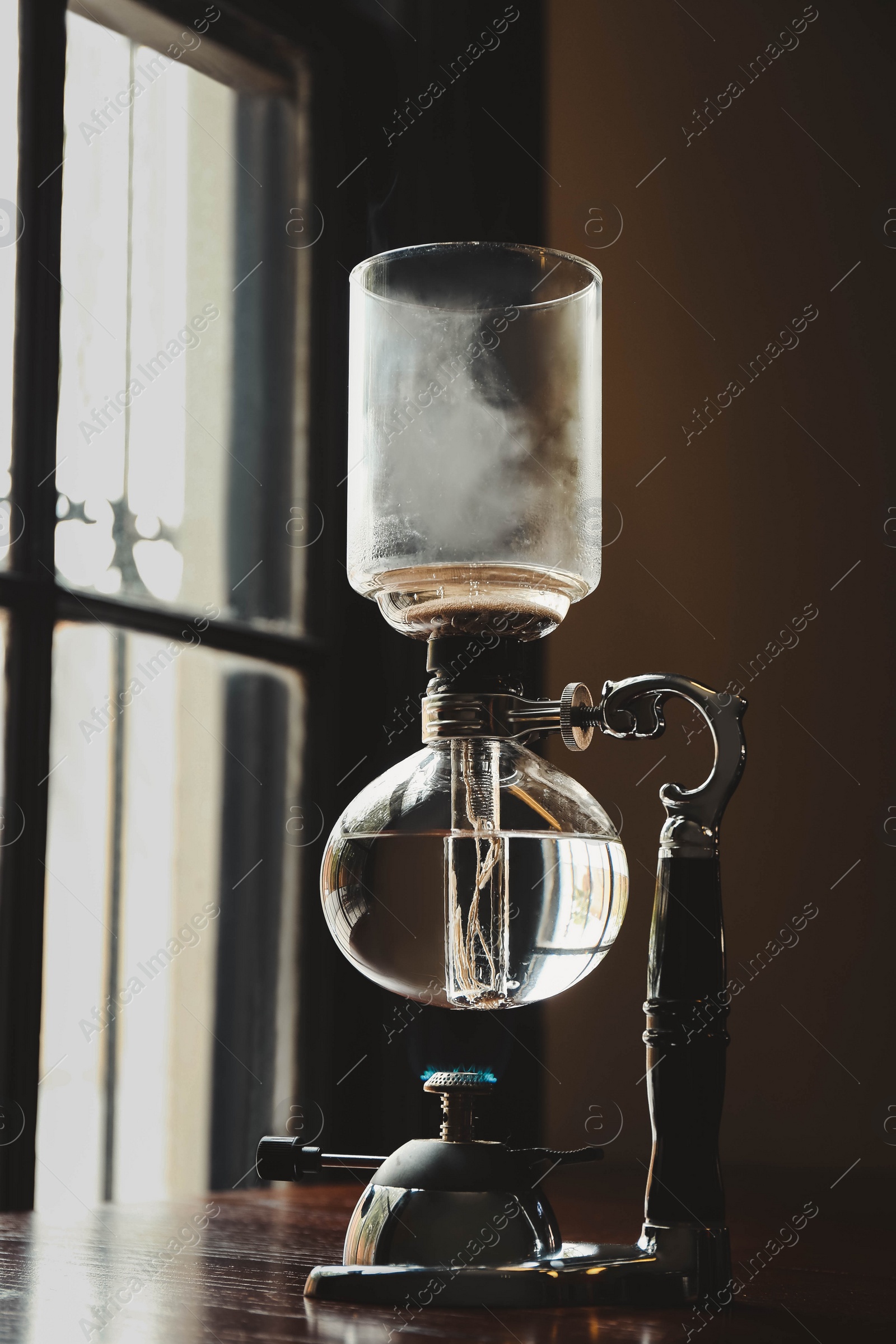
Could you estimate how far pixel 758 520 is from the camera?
6.43ft

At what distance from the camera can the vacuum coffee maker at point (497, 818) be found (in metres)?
0.79

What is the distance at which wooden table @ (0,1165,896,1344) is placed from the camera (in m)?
0.71

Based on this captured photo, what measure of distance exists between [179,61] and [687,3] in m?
0.77

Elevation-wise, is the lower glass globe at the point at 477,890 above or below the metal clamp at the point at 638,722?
below

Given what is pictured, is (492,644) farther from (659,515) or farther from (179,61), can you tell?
(179,61)

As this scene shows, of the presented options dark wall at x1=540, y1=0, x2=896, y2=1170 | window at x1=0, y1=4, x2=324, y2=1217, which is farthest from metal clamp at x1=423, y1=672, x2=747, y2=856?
dark wall at x1=540, y1=0, x2=896, y2=1170

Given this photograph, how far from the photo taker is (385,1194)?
798 mm

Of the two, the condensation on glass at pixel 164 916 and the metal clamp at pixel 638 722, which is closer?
the metal clamp at pixel 638 722

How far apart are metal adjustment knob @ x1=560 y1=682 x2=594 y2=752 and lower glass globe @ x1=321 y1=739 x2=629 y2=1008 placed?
0.13ft

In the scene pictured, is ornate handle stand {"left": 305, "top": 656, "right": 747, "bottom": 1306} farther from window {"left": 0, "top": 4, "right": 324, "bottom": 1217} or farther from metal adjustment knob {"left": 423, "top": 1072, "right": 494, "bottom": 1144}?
window {"left": 0, "top": 4, "right": 324, "bottom": 1217}

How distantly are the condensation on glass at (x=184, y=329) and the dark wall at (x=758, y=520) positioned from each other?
46cm

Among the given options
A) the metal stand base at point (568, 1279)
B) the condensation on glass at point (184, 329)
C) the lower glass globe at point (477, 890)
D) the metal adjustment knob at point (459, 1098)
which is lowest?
the metal stand base at point (568, 1279)

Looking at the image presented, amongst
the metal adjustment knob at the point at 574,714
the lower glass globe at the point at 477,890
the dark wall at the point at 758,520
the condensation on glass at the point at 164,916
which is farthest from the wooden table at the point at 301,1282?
the dark wall at the point at 758,520

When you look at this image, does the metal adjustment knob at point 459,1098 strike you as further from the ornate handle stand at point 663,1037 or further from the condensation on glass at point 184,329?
the condensation on glass at point 184,329
